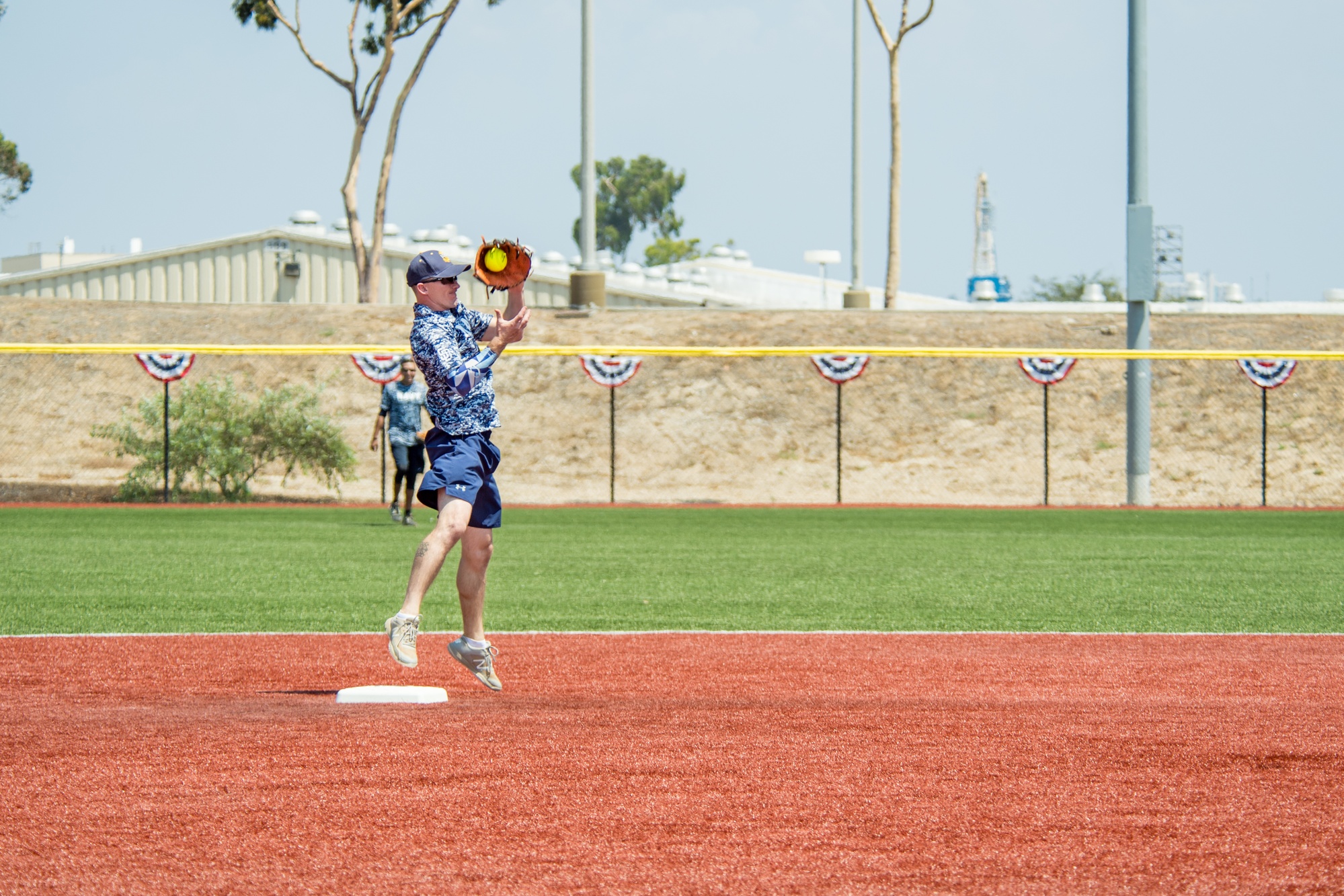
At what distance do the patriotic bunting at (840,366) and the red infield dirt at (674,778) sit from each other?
56.3 feet

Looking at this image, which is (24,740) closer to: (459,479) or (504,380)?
(459,479)

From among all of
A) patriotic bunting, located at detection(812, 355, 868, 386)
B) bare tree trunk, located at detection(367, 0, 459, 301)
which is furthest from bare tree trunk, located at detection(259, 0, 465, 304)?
patriotic bunting, located at detection(812, 355, 868, 386)

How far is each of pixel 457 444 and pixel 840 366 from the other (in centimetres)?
1969

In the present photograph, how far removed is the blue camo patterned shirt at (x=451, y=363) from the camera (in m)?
6.31

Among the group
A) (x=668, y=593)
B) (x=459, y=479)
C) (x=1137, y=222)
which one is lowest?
(x=668, y=593)

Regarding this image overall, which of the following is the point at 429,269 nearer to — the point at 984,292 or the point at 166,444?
the point at 166,444

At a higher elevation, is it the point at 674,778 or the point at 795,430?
the point at 795,430

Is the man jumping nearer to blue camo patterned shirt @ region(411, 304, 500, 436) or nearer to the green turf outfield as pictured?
blue camo patterned shirt @ region(411, 304, 500, 436)

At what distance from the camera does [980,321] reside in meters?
36.2

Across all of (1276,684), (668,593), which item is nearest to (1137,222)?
(668,593)

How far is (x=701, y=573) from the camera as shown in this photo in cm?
1304

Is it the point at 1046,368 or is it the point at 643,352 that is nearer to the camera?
the point at 643,352

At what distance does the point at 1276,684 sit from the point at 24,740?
6013 millimetres

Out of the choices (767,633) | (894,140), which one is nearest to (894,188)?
(894,140)
